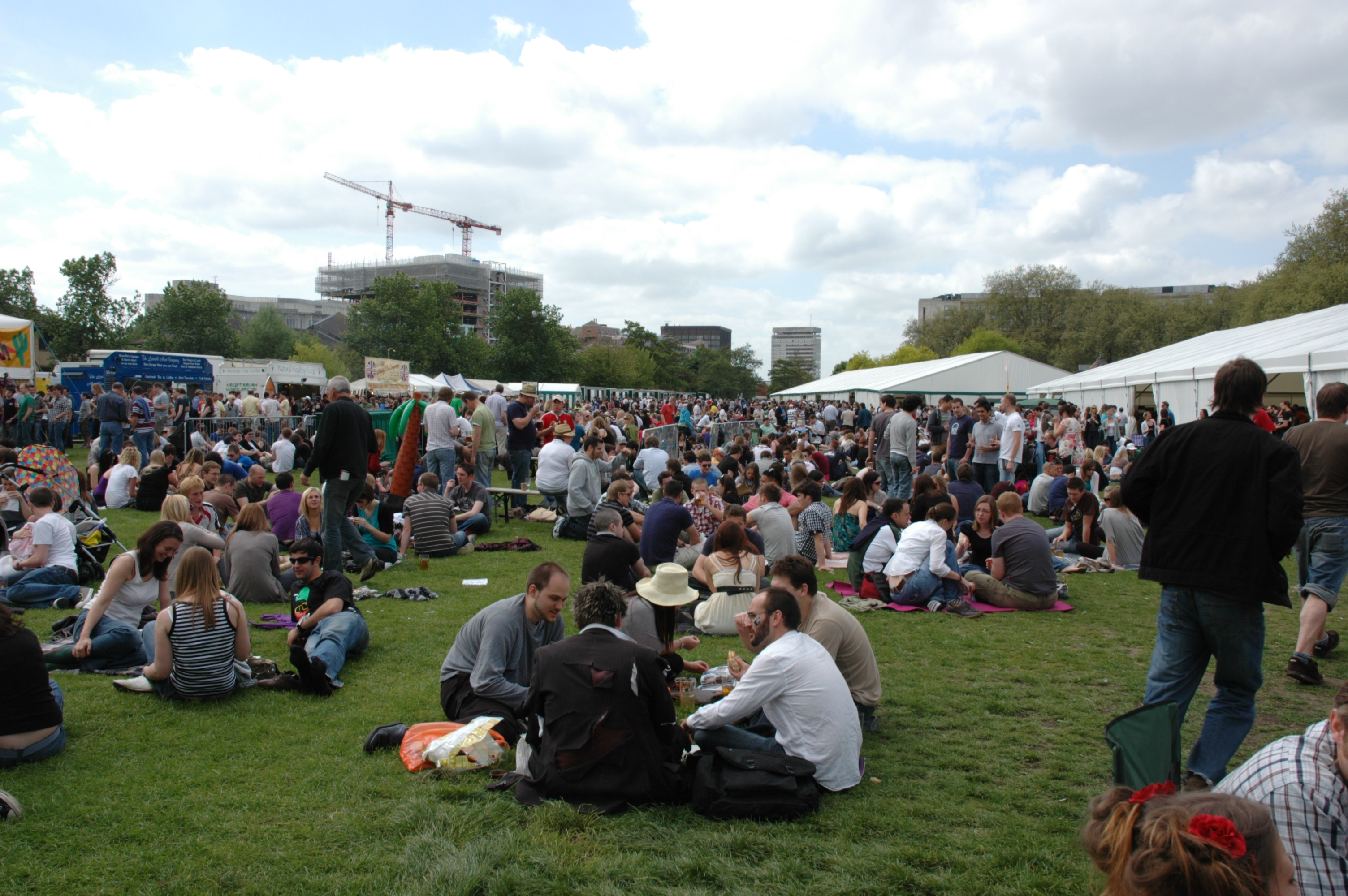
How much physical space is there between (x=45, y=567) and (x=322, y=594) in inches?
136

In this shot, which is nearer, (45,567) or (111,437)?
(45,567)

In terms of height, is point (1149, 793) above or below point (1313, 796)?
above

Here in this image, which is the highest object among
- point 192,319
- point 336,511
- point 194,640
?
point 192,319

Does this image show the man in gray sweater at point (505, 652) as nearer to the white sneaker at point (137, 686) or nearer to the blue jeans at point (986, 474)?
the white sneaker at point (137, 686)

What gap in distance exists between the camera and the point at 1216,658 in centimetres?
339

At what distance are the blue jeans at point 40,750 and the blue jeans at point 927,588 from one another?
263 inches

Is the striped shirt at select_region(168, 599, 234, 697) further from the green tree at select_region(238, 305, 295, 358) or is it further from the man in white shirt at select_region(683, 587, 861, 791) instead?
the green tree at select_region(238, 305, 295, 358)

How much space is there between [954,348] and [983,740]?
8121 centimetres

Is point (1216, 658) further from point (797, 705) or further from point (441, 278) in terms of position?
point (441, 278)

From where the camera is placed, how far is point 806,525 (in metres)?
9.41

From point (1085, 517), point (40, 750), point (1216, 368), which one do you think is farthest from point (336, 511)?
point (1216, 368)

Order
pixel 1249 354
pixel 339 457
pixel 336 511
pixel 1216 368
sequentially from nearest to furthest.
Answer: pixel 339 457 < pixel 336 511 < pixel 1249 354 < pixel 1216 368

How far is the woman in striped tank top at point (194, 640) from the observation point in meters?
4.99

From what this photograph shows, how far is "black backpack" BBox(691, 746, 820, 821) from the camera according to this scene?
3.61m
